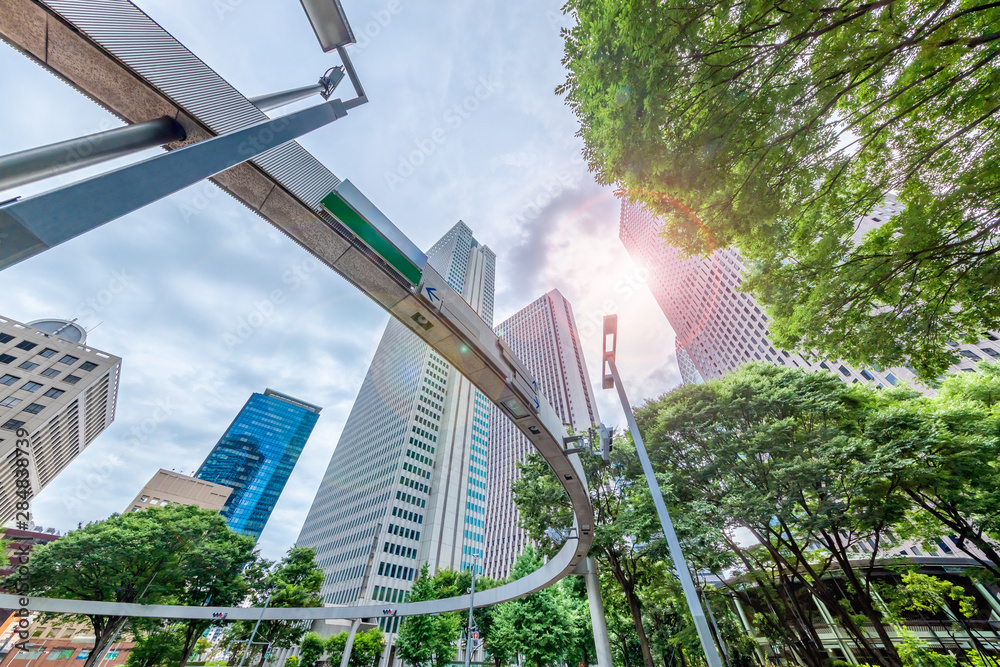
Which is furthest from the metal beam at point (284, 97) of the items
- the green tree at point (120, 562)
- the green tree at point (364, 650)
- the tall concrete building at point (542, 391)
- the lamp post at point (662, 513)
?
the tall concrete building at point (542, 391)

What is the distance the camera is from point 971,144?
18.0ft

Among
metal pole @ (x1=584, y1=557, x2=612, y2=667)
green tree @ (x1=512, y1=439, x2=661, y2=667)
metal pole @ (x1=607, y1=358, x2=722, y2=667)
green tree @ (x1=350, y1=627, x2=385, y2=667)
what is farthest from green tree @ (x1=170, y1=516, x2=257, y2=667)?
metal pole @ (x1=607, y1=358, x2=722, y2=667)

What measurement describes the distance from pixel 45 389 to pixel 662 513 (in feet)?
193

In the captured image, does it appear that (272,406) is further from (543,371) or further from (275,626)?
(275,626)

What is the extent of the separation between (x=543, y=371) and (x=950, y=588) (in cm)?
7834

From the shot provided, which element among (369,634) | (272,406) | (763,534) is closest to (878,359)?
(763,534)

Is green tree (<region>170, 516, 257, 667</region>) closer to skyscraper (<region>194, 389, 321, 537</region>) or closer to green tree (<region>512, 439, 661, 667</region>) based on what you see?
green tree (<region>512, 439, 661, 667</region>)

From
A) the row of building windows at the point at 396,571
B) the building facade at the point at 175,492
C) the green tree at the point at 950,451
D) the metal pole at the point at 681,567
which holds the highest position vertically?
the building facade at the point at 175,492

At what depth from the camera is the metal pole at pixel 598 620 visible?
1359 centimetres

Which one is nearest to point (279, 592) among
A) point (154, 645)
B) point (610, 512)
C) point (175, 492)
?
point (154, 645)

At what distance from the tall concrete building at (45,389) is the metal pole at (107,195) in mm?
55370

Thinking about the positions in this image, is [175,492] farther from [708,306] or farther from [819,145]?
[708,306]

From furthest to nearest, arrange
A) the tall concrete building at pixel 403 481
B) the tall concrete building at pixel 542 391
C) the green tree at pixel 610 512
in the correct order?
the tall concrete building at pixel 542 391, the tall concrete building at pixel 403 481, the green tree at pixel 610 512

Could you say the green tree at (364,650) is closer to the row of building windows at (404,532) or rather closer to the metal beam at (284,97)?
the row of building windows at (404,532)
